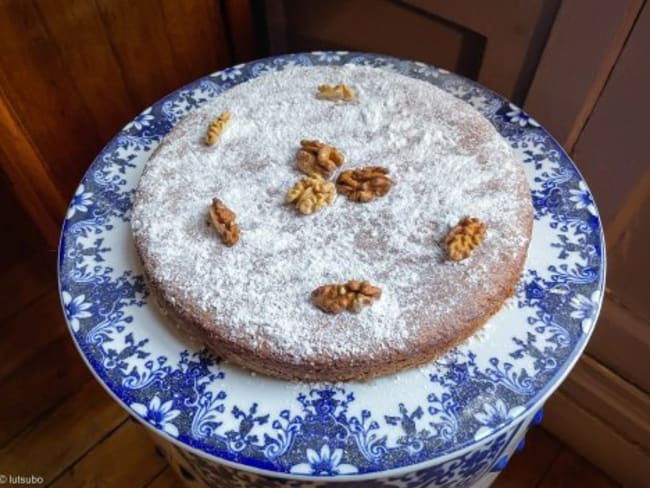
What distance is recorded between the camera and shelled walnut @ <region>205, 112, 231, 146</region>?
91 centimetres

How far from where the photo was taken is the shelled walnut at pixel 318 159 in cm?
87

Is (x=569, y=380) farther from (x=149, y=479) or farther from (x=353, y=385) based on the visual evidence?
(x=149, y=479)

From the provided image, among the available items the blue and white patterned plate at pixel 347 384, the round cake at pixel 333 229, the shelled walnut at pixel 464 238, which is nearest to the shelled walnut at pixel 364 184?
the round cake at pixel 333 229

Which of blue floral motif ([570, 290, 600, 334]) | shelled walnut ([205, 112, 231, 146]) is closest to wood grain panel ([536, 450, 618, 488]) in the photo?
blue floral motif ([570, 290, 600, 334])

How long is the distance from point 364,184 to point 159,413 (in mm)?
402

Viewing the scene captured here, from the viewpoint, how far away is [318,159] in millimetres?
873

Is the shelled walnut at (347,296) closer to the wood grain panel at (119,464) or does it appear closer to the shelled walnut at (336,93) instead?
the shelled walnut at (336,93)

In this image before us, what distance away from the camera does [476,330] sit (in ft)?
2.57

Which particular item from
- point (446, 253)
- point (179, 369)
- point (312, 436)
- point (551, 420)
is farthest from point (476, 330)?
point (551, 420)

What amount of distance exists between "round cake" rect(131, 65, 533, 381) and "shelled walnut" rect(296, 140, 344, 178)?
15 millimetres

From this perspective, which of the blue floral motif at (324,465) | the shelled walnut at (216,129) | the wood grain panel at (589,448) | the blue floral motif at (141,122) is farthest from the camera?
the wood grain panel at (589,448)

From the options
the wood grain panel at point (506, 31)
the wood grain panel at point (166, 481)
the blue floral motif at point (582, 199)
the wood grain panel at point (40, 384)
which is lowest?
the wood grain panel at point (166, 481)

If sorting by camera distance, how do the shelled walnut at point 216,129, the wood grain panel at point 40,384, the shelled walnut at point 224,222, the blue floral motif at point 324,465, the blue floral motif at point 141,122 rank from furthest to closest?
1. the wood grain panel at point 40,384
2. the blue floral motif at point 141,122
3. the shelled walnut at point 216,129
4. the shelled walnut at point 224,222
5. the blue floral motif at point 324,465

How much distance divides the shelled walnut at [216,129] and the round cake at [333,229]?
0.01 meters
